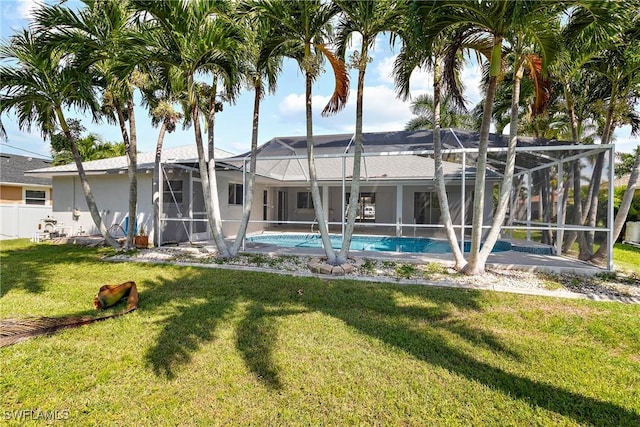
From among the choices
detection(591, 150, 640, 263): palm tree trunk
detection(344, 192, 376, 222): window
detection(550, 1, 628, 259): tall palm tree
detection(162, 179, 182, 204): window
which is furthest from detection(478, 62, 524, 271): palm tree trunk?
detection(344, 192, 376, 222): window

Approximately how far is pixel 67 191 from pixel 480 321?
59.0 ft

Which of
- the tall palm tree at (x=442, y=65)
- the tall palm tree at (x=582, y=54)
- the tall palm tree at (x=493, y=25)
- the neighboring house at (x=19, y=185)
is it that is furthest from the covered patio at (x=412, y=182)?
the neighboring house at (x=19, y=185)

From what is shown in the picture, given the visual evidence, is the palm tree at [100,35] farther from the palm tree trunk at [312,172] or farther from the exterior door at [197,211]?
the exterior door at [197,211]

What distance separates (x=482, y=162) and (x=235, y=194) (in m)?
12.4

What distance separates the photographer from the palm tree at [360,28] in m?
6.98

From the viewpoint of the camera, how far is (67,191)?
15.4 meters

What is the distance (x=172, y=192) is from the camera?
1288 centimetres

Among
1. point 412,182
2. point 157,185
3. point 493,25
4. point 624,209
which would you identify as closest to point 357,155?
point 493,25

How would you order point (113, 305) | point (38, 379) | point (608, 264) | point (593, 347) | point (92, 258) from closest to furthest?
point (38, 379) < point (593, 347) < point (113, 305) < point (608, 264) < point (92, 258)

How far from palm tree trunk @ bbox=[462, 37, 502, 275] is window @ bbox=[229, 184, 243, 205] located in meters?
11.8

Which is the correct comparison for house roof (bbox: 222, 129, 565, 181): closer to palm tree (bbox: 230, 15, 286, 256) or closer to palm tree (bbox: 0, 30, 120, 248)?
palm tree (bbox: 230, 15, 286, 256)

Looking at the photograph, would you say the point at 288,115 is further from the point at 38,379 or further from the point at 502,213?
the point at 38,379

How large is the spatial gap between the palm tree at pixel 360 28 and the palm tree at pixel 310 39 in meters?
0.39

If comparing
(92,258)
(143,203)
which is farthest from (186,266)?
(143,203)
